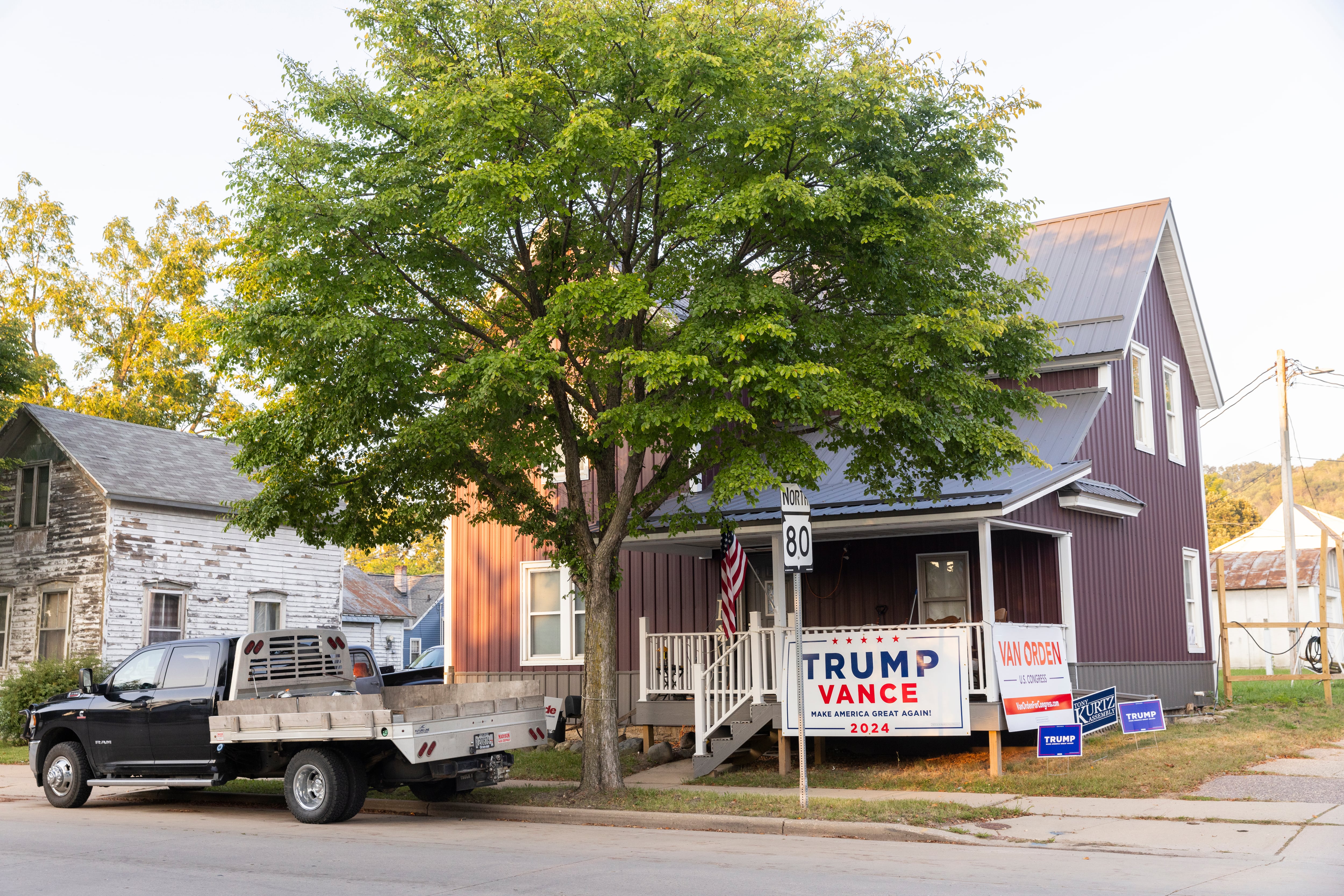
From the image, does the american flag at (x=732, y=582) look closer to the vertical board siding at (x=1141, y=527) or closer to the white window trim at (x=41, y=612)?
the vertical board siding at (x=1141, y=527)

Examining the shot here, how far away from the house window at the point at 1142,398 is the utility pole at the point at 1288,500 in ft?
45.7

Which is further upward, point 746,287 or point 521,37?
point 521,37

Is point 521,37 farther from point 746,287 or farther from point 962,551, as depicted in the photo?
point 962,551

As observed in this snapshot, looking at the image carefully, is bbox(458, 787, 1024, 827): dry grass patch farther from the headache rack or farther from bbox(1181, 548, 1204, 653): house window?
bbox(1181, 548, 1204, 653): house window

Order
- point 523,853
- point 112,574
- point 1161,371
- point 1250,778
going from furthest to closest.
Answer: point 112,574, point 1161,371, point 1250,778, point 523,853

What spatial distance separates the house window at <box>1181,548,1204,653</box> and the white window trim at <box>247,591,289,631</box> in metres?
19.1

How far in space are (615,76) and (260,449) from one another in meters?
5.89

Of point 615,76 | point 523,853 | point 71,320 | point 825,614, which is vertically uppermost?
point 71,320

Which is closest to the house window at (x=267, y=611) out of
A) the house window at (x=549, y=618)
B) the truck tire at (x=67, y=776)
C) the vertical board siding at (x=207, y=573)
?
the vertical board siding at (x=207, y=573)

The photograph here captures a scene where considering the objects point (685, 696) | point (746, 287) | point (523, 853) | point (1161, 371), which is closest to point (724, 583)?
Answer: point (685, 696)

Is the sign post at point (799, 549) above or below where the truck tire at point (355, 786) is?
above

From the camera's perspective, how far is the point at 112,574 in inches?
965

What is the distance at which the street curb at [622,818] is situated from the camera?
35.4 feet

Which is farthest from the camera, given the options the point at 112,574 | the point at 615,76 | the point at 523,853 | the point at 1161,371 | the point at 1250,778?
the point at 112,574
